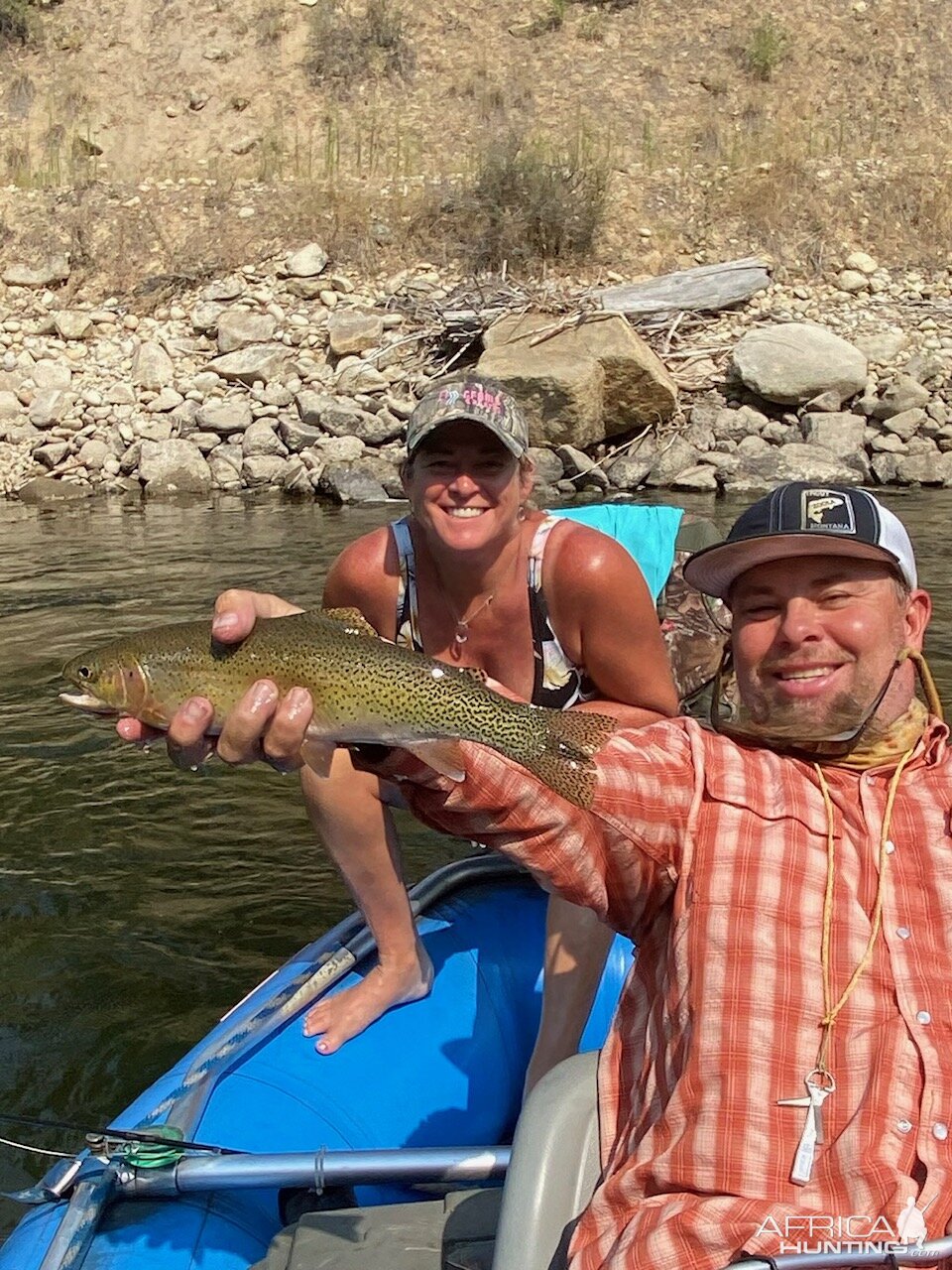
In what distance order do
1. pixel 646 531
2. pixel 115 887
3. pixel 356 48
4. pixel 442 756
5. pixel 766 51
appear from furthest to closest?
pixel 356 48, pixel 766 51, pixel 115 887, pixel 646 531, pixel 442 756

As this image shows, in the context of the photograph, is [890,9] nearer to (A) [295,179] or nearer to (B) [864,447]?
(A) [295,179]

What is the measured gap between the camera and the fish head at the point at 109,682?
261 centimetres

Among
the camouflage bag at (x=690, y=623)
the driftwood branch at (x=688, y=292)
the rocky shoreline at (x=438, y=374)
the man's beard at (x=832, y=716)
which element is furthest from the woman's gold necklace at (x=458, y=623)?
the driftwood branch at (x=688, y=292)

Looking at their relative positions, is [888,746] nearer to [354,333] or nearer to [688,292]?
[354,333]

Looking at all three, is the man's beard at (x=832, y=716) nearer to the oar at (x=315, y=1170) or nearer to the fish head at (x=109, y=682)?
the oar at (x=315, y=1170)

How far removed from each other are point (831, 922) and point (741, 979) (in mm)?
194

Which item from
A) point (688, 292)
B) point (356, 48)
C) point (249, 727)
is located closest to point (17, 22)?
point (356, 48)

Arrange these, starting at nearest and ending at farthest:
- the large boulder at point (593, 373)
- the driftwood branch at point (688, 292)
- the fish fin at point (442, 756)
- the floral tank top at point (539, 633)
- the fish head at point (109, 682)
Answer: the fish fin at point (442, 756)
the fish head at point (109, 682)
the floral tank top at point (539, 633)
the large boulder at point (593, 373)
the driftwood branch at point (688, 292)

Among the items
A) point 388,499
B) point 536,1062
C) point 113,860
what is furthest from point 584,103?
point 536,1062

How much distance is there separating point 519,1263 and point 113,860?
3.86 m

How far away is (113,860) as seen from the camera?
5.39 metres

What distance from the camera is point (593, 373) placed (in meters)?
14.6

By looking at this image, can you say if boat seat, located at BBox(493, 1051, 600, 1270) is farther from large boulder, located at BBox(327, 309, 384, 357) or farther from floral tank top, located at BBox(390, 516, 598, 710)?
large boulder, located at BBox(327, 309, 384, 357)

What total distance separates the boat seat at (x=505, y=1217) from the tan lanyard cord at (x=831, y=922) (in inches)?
19.5
